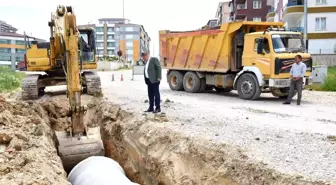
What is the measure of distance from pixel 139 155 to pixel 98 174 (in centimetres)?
206

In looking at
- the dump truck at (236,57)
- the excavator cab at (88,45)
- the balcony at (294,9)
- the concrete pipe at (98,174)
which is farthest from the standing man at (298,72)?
the balcony at (294,9)

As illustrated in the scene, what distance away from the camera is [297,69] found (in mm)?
12469

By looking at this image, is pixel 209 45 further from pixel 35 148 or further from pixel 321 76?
pixel 35 148

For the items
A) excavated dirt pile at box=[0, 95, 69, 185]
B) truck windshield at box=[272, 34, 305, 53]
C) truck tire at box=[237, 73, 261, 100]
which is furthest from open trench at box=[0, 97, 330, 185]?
truck windshield at box=[272, 34, 305, 53]

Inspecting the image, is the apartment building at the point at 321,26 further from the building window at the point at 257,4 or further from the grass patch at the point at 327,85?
the building window at the point at 257,4

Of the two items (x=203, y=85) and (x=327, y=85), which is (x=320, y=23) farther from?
(x=203, y=85)

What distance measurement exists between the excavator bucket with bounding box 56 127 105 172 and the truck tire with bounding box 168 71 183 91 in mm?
9670

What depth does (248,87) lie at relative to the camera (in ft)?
46.0

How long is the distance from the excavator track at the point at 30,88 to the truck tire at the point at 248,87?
7.03 m

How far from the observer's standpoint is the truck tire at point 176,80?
18047 mm

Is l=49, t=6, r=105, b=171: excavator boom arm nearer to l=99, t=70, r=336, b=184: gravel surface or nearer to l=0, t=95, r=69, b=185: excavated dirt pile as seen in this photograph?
l=0, t=95, r=69, b=185: excavated dirt pile

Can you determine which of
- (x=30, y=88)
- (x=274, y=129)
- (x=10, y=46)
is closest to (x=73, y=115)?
(x=274, y=129)

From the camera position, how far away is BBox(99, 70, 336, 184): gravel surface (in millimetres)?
5608

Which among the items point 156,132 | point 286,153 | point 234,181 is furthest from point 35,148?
point 286,153
